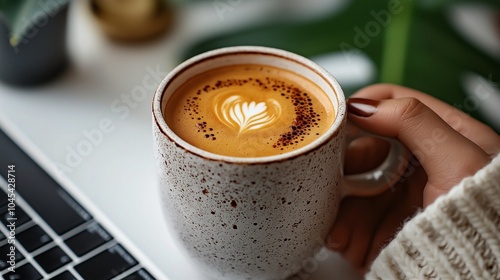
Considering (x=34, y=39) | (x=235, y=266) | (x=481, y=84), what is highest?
(x=34, y=39)

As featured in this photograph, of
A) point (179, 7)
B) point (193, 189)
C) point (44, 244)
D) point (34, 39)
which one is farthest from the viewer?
point (179, 7)

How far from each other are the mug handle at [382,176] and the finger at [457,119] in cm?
6

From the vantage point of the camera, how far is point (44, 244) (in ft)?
1.84

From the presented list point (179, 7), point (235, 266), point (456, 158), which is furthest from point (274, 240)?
point (179, 7)

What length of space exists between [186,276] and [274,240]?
108 millimetres

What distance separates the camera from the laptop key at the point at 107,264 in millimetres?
541

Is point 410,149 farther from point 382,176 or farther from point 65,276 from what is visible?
point 65,276

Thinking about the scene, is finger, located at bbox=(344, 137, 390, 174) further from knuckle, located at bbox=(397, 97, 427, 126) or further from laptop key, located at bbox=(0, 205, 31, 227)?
laptop key, located at bbox=(0, 205, 31, 227)

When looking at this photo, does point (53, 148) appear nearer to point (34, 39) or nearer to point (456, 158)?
point (34, 39)

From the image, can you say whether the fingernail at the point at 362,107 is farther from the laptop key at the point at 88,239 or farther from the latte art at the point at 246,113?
the laptop key at the point at 88,239

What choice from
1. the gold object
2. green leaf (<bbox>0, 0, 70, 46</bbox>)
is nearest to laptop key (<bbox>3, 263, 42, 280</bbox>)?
green leaf (<bbox>0, 0, 70, 46</bbox>)

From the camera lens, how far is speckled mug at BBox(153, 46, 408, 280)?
442 millimetres

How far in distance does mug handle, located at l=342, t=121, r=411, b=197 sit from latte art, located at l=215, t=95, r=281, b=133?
0.07m

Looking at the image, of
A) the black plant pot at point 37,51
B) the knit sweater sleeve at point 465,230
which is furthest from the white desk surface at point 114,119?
the knit sweater sleeve at point 465,230
